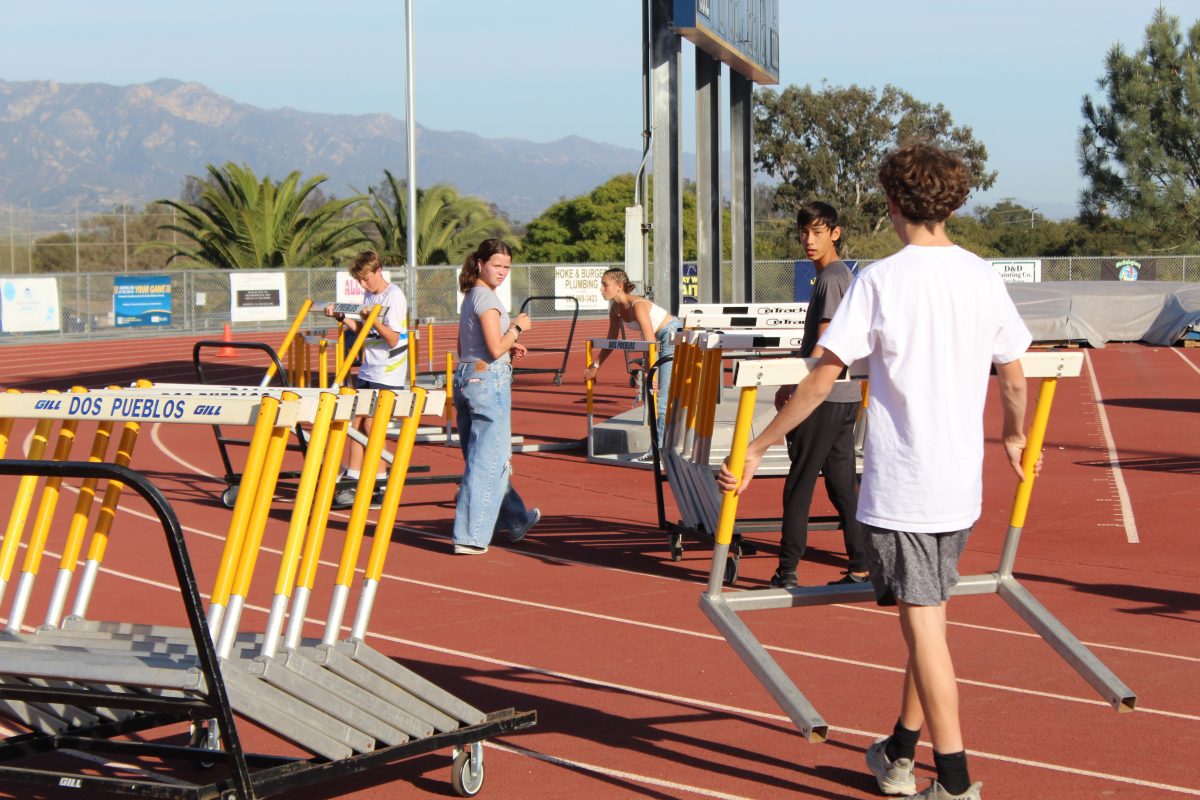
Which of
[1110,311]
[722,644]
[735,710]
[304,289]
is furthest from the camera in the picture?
[304,289]

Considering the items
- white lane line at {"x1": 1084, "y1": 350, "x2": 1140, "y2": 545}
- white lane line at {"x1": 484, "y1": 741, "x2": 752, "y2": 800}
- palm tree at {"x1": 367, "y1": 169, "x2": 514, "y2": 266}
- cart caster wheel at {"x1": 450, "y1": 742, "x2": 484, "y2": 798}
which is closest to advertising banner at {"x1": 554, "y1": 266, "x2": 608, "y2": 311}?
palm tree at {"x1": 367, "y1": 169, "x2": 514, "y2": 266}

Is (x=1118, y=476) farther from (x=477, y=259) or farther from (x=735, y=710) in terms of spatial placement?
(x=735, y=710)

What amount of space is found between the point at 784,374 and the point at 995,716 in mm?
1899

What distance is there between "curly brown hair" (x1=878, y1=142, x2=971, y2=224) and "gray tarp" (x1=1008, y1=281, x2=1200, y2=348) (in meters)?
28.6

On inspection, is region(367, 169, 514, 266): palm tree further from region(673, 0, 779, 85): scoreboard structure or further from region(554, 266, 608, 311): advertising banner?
region(673, 0, 779, 85): scoreboard structure

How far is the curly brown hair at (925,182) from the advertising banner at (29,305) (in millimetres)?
32844

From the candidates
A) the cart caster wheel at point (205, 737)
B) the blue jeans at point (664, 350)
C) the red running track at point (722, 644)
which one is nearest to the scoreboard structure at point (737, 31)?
the blue jeans at point (664, 350)

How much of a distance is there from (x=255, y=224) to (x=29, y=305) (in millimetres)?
10601

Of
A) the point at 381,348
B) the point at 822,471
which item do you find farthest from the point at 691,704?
the point at 381,348

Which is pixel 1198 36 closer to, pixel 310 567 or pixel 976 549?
pixel 976 549

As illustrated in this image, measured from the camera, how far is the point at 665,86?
1492cm

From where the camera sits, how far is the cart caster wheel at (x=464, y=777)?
15.6 ft

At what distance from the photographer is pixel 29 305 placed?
3416 cm

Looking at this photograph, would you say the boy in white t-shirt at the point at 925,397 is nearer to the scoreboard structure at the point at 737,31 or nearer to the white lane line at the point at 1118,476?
the white lane line at the point at 1118,476
